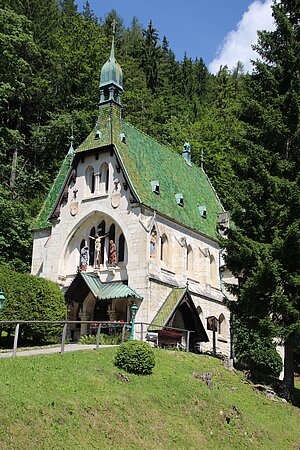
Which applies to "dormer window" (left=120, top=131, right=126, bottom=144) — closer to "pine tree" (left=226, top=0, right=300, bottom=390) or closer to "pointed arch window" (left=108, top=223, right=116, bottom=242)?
"pointed arch window" (left=108, top=223, right=116, bottom=242)

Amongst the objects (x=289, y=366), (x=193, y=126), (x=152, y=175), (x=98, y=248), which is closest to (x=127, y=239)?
(x=98, y=248)

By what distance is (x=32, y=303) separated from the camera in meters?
24.5

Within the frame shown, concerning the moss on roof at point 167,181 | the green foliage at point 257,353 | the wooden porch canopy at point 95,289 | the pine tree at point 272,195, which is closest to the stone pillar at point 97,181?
the moss on roof at point 167,181

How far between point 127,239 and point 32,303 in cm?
659

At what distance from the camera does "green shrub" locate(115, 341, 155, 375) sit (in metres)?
19.1

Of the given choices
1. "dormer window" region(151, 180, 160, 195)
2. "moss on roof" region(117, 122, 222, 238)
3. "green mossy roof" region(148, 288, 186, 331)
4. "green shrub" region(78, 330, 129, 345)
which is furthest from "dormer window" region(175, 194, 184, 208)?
"green shrub" region(78, 330, 129, 345)

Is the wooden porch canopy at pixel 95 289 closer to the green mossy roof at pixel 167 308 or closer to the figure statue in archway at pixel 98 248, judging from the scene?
the figure statue in archway at pixel 98 248

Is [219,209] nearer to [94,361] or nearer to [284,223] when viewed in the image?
[284,223]

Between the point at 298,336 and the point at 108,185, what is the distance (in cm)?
1309

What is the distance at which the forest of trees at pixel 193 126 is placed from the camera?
23234 millimetres

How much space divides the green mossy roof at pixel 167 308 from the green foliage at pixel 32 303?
4259 mm

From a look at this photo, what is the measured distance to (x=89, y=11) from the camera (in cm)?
6394

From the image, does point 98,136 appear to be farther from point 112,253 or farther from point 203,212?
point 203,212

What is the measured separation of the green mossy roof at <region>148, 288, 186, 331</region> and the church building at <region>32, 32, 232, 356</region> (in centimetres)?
6
